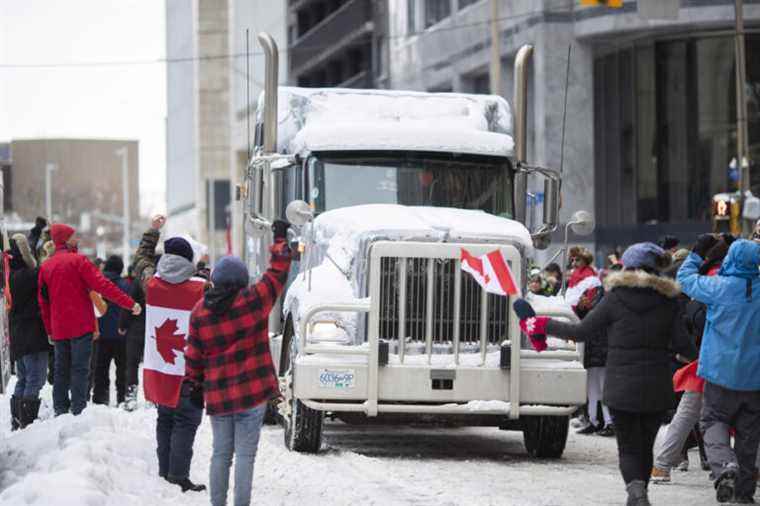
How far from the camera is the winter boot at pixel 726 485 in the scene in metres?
11.8

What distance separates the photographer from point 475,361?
15.1m

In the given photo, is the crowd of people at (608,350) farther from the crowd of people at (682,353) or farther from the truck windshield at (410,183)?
the truck windshield at (410,183)

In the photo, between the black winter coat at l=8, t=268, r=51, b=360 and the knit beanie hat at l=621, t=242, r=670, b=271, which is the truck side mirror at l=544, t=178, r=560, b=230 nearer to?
the black winter coat at l=8, t=268, r=51, b=360

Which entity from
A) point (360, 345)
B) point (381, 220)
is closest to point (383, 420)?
point (360, 345)

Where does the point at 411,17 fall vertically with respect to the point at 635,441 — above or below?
above

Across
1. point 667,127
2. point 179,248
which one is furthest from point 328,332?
point 667,127

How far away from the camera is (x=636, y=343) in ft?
35.6

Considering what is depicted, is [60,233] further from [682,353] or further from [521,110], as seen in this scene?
[682,353]

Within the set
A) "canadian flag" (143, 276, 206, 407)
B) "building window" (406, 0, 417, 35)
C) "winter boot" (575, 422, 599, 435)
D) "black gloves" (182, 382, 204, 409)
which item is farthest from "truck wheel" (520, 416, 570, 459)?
"building window" (406, 0, 417, 35)

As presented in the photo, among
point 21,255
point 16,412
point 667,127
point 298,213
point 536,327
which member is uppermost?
point 667,127

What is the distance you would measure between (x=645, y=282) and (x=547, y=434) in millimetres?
5205

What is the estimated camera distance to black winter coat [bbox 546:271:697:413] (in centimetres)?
1080

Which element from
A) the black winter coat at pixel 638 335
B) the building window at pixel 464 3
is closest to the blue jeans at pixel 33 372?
the black winter coat at pixel 638 335

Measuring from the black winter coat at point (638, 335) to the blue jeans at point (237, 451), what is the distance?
197cm
